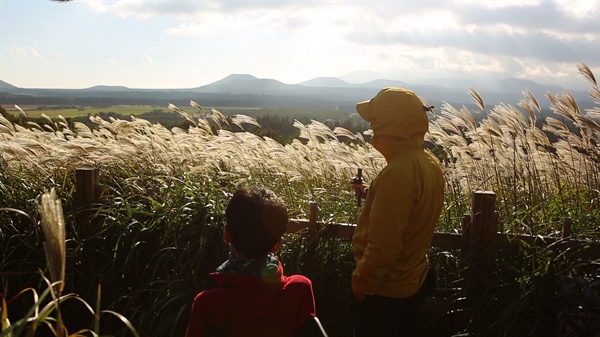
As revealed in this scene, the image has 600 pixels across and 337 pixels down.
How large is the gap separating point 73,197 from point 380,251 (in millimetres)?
3481

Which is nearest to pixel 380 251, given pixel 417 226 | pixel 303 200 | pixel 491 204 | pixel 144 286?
pixel 417 226

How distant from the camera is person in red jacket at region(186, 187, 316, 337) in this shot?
8.03ft

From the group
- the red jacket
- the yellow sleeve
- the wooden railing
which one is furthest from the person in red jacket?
the wooden railing

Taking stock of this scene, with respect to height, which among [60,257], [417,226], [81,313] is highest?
[60,257]

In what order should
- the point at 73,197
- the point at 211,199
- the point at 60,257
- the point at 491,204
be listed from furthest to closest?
1. the point at 73,197
2. the point at 211,199
3. the point at 491,204
4. the point at 60,257


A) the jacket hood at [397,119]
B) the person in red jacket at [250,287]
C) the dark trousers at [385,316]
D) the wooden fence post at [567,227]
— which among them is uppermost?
the jacket hood at [397,119]

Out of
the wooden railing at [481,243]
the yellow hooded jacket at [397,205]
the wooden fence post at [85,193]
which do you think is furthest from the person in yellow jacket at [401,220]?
the wooden fence post at [85,193]

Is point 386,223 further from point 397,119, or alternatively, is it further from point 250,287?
point 250,287

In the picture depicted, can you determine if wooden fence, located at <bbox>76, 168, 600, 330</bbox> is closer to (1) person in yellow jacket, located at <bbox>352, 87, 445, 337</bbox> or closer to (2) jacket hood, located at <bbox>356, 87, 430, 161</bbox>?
(1) person in yellow jacket, located at <bbox>352, 87, 445, 337</bbox>

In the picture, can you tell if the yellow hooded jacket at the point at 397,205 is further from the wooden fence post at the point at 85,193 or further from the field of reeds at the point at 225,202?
the wooden fence post at the point at 85,193

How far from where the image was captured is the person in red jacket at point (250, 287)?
245cm

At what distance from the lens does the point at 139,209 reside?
5020 mm

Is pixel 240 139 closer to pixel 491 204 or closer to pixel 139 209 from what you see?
pixel 139 209

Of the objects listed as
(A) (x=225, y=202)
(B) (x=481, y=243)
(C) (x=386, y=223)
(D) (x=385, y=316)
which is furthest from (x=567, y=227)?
(A) (x=225, y=202)
